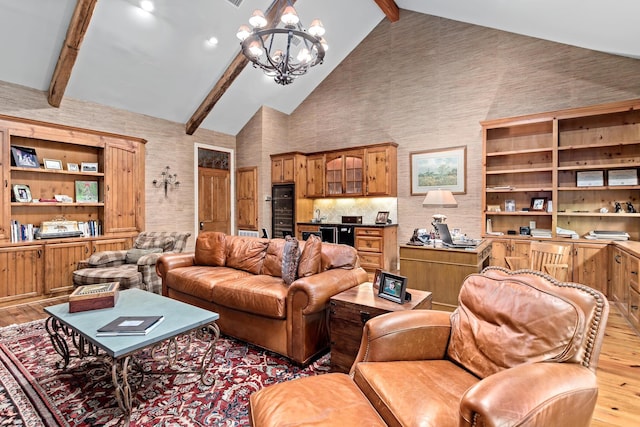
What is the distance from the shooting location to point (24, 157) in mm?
4414

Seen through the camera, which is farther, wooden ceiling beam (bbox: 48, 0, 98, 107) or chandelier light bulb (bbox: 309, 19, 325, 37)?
wooden ceiling beam (bbox: 48, 0, 98, 107)

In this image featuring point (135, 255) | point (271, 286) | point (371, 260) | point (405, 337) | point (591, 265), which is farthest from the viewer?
point (371, 260)

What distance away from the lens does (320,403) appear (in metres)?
1.28

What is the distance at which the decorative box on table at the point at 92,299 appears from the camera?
7.73 ft

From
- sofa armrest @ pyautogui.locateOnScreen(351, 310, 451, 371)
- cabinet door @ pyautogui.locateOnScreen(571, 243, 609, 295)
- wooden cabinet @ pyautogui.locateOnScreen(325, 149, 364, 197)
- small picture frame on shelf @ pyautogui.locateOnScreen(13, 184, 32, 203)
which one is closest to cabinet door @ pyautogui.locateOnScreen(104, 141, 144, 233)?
small picture frame on shelf @ pyautogui.locateOnScreen(13, 184, 32, 203)

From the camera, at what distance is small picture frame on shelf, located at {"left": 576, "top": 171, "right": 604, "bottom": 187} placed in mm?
4336

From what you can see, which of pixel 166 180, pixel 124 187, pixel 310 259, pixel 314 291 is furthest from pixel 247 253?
pixel 166 180

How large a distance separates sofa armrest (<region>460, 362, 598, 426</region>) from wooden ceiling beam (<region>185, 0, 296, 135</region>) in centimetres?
531

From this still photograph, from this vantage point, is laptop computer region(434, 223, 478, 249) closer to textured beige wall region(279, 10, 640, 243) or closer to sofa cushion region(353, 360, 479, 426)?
textured beige wall region(279, 10, 640, 243)

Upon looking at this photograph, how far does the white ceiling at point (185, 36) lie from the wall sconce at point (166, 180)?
108 cm

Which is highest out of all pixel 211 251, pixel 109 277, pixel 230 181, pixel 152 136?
pixel 152 136

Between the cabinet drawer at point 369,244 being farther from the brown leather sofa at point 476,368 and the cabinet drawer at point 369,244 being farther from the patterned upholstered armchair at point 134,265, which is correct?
the brown leather sofa at point 476,368

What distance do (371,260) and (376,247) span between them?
27 cm

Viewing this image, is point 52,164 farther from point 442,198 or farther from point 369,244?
point 442,198
